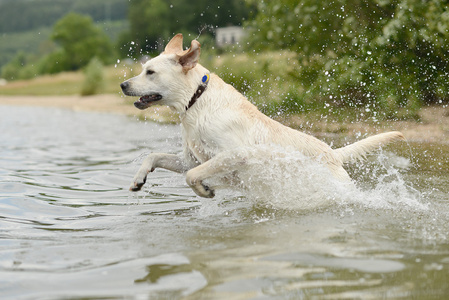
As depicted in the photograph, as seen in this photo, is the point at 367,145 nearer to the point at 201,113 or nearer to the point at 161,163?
the point at 201,113

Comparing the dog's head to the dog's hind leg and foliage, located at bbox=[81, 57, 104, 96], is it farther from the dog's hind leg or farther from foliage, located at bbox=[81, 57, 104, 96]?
foliage, located at bbox=[81, 57, 104, 96]

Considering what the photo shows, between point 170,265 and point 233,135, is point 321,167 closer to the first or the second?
point 233,135

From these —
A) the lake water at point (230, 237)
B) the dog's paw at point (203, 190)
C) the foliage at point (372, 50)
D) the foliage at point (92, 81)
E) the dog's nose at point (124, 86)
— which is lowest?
the lake water at point (230, 237)

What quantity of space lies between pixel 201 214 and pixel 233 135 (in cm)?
91

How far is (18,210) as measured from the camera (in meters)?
6.26

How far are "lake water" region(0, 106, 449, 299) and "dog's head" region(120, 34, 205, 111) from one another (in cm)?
113

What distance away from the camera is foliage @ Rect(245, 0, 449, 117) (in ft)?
41.0

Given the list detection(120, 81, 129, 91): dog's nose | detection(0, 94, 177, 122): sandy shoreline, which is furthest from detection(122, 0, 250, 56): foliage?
detection(120, 81, 129, 91): dog's nose

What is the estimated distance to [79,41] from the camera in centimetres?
10206

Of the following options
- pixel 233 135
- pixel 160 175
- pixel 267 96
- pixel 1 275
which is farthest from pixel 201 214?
pixel 267 96

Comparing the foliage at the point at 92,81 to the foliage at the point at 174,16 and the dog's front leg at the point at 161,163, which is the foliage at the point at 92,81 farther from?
the foliage at the point at 174,16

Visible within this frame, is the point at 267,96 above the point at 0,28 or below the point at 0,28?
below

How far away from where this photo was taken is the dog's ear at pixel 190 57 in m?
5.40

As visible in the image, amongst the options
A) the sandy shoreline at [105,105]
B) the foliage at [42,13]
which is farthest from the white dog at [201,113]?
the foliage at [42,13]
